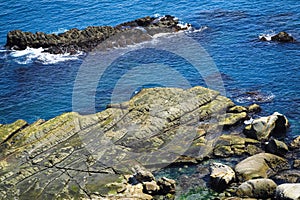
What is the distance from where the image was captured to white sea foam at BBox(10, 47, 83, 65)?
6110cm

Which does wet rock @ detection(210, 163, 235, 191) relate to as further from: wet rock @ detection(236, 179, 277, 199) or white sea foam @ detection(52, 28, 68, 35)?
white sea foam @ detection(52, 28, 68, 35)

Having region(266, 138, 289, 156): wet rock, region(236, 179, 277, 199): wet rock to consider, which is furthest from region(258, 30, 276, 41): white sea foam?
region(236, 179, 277, 199): wet rock

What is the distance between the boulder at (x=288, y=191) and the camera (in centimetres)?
2925

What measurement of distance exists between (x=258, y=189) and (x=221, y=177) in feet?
9.22

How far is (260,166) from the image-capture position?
34406 mm

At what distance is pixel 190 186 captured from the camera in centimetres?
3388

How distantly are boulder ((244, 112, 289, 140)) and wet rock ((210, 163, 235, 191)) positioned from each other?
6.44 metres

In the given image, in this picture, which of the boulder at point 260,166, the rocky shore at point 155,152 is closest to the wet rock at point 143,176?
the rocky shore at point 155,152

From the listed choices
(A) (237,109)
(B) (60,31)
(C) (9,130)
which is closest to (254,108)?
(A) (237,109)

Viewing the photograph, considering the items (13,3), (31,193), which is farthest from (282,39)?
(13,3)

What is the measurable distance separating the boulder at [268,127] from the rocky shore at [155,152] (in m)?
0.09

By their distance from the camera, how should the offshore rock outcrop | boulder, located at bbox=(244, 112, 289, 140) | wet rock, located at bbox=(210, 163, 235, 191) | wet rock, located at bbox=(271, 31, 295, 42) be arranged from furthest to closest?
the offshore rock outcrop, wet rock, located at bbox=(271, 31, 295, 42), boulder, located at bbox=(244, 112, 289, 140), wet rock, located at bbox=(210, 163, 235, 191)

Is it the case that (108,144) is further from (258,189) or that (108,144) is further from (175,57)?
(175,57)

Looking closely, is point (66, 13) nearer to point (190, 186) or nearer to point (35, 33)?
point (35, 33)
